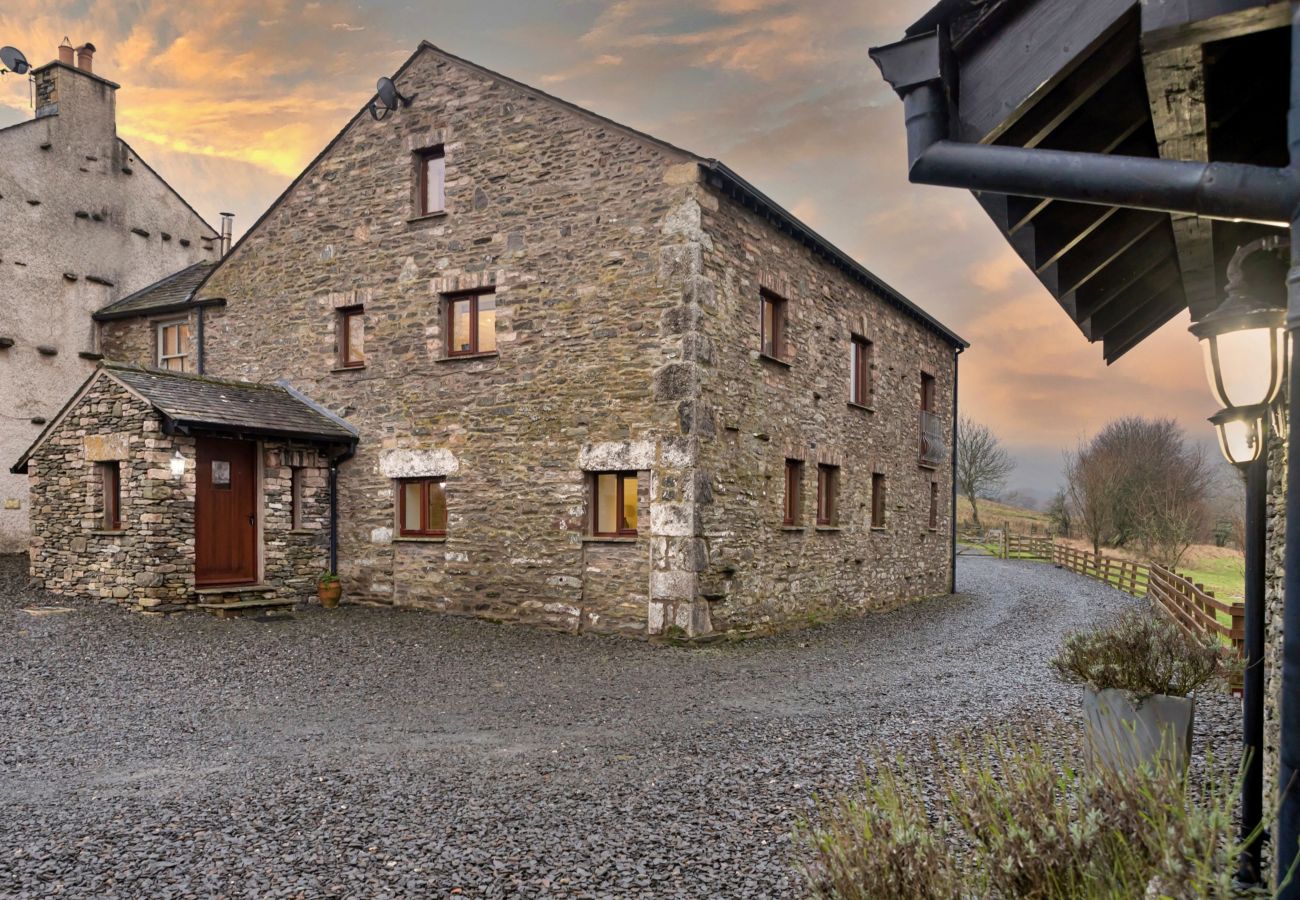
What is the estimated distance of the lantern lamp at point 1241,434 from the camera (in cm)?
349

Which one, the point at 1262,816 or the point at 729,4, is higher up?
the point at 729,4

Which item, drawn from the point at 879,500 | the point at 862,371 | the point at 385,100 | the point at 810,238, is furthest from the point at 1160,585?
the point at 385,100

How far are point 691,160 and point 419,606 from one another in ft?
24.9

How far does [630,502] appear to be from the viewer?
11836 millimetres

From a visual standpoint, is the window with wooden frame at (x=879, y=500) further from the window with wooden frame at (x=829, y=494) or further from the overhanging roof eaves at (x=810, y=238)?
the overhanging roof eaves at (x=810, y=238)

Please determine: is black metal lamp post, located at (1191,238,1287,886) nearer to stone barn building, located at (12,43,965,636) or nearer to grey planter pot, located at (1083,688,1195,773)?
grey planter pot, located at (1083,688,1195,773)

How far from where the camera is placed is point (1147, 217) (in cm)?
453

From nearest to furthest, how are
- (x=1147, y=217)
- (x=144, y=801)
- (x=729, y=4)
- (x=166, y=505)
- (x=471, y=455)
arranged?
(x=1147, y=217)
(x=144, y=801)
(x=729, y=4)
(x=166, y=505)
(x=471, y=455)

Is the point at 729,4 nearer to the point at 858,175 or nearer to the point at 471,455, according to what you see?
the point at 471,455

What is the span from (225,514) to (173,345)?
5.13 metres

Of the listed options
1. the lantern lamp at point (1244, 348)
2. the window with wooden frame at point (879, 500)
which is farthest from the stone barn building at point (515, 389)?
the lantern lamp at point (1244, 348)

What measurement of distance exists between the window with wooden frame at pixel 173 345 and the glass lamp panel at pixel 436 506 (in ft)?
19.9

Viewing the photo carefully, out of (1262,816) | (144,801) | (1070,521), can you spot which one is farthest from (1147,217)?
(1070,521)

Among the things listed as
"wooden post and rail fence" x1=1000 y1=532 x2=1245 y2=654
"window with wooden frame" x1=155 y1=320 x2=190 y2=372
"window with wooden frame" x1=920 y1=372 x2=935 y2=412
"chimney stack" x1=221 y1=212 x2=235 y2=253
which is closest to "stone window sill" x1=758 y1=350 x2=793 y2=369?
"wooden post and rail fence" x1=1000 y1=532 x2=1245 y2=654
